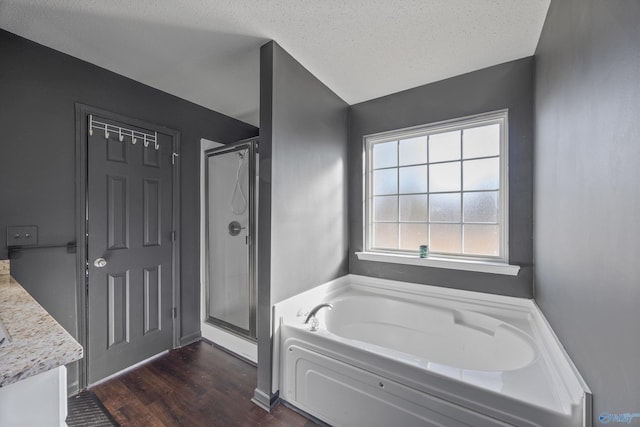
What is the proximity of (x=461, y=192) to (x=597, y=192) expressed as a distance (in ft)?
4.22

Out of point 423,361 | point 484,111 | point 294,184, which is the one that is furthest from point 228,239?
point 484,111

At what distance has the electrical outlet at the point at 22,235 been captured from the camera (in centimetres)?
156

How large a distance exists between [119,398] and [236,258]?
4.09ft

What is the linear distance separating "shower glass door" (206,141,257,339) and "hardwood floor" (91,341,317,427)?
0.35m

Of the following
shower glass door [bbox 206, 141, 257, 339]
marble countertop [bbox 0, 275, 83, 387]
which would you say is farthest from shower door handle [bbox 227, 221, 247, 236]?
marble countertop [bbox 0, 275, 83, 387]

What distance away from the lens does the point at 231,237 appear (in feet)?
8.23

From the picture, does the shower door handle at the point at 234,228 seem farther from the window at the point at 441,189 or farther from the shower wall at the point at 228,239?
the window at the point at 441,189

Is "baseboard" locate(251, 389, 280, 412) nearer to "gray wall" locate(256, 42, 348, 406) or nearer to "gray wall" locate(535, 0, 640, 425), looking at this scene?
"gray wall" locate(256, 42, 348, 406)

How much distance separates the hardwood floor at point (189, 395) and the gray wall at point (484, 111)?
1.39 m

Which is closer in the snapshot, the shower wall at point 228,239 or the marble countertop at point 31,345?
the marble countertop at point 31,345

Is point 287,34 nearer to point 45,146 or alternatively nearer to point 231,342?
point 45,146

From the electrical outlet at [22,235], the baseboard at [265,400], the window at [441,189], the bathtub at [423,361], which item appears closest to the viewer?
the bathtub at [423,361]

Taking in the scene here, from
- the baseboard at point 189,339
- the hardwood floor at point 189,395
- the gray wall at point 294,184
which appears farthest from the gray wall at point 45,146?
the gray wall at point 294,184

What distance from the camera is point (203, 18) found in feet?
4.89
